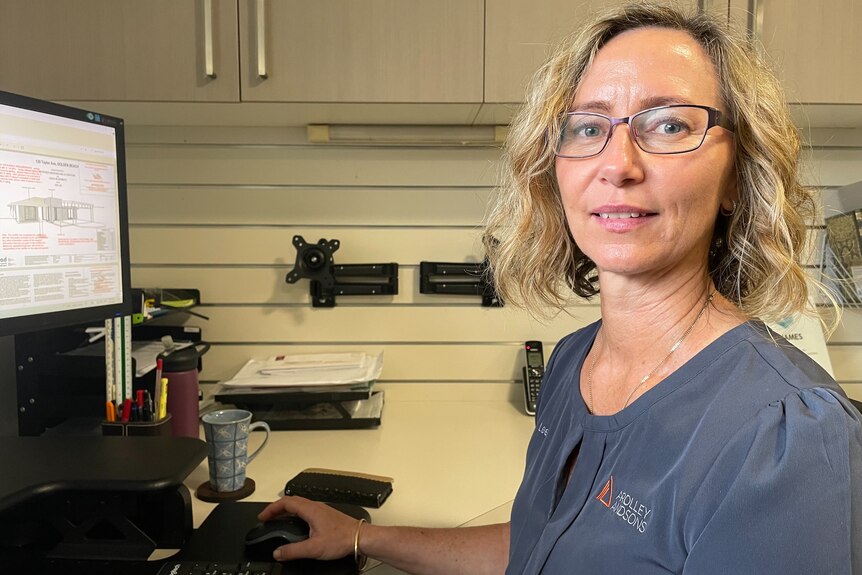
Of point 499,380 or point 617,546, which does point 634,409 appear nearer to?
point 617,546

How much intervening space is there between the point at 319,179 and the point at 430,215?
0.32 m

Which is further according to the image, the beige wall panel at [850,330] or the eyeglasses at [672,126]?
the beige wall panel at [850,330]

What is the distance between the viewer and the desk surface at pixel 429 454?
1129mm

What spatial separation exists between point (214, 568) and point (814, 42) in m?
1.54

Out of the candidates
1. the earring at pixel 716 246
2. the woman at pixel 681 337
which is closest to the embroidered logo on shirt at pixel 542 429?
the woman at pixel 681 337

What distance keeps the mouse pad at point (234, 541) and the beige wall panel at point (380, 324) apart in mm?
725

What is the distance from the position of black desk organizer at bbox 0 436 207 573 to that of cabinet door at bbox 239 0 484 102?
2.63 ft

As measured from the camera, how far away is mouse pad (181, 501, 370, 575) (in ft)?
2.94

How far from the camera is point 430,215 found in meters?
1.75

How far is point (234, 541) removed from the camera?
0.95 meters

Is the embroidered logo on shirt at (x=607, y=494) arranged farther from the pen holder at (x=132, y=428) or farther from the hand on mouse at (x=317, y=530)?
the pen holder at (x=132, y=428)

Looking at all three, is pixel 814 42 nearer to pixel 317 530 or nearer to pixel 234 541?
pixel 317 530

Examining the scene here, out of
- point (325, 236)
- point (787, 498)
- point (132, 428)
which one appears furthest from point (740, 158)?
point (325, 236)

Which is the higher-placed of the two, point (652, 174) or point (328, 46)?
point (328, 46)
